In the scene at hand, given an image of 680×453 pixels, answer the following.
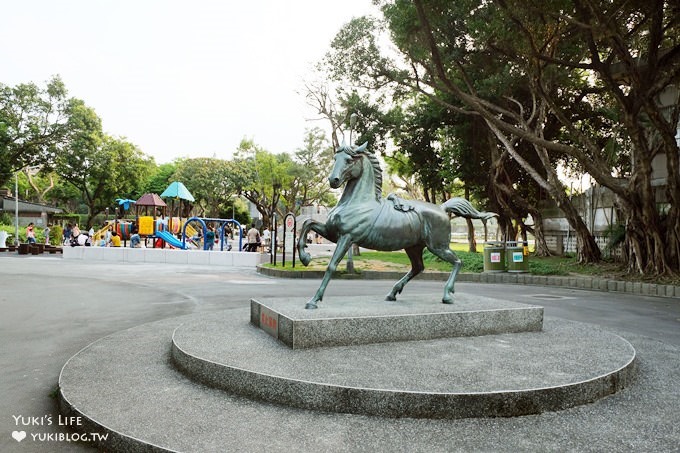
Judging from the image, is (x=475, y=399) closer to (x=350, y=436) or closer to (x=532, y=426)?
(x=532, y=426)

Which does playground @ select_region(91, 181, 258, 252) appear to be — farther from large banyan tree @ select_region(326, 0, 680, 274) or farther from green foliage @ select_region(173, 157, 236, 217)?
large banyan tree @ select_region(326, 0, 680, 274)

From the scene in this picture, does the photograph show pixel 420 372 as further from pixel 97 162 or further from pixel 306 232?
pixel 97 162

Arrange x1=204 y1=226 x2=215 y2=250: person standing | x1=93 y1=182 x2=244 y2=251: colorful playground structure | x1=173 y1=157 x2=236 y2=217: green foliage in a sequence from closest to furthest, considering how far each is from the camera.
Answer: x1=204 y1=226 x2=215 y2=250: person standing, x1=93 y1=182 x2=244 y2=251: colorful playground structure, x1=173 y1=157 x2=236 y2=217: green foliage

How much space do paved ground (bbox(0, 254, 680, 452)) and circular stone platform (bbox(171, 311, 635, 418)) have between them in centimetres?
23

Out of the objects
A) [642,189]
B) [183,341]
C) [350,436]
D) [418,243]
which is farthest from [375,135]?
[350,436]

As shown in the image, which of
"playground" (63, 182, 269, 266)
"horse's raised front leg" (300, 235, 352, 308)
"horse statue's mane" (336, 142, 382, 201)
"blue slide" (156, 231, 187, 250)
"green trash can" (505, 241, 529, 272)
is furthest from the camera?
"blue slide" (156, 231, 187, 250)

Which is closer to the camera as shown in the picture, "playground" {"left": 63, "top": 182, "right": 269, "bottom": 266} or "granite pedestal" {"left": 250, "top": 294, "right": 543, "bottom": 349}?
"granite pedestal" {"left": 250, "top": 294, "right": 543, "bottom": 349}

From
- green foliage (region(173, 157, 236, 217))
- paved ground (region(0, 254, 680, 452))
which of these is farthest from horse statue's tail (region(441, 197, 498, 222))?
green foliage (region(173, 157, 236, 217))

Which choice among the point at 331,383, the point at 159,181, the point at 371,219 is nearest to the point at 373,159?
the point at 371,219

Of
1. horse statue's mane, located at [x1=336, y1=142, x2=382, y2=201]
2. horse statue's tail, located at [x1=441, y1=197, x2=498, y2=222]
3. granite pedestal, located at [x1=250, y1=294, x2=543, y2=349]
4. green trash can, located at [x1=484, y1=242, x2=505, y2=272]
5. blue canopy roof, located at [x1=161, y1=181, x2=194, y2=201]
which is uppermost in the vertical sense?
blue canopy roof, located at [x1=161, y1=181, x2=194, y2=201]

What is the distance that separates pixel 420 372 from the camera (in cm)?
399

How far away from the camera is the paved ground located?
3545 mm

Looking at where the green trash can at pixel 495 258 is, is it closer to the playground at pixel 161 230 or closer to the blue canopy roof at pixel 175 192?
the playground at pixel 161 230

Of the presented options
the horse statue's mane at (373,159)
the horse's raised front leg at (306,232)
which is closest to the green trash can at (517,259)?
the horse statue's mane at (373,159)
